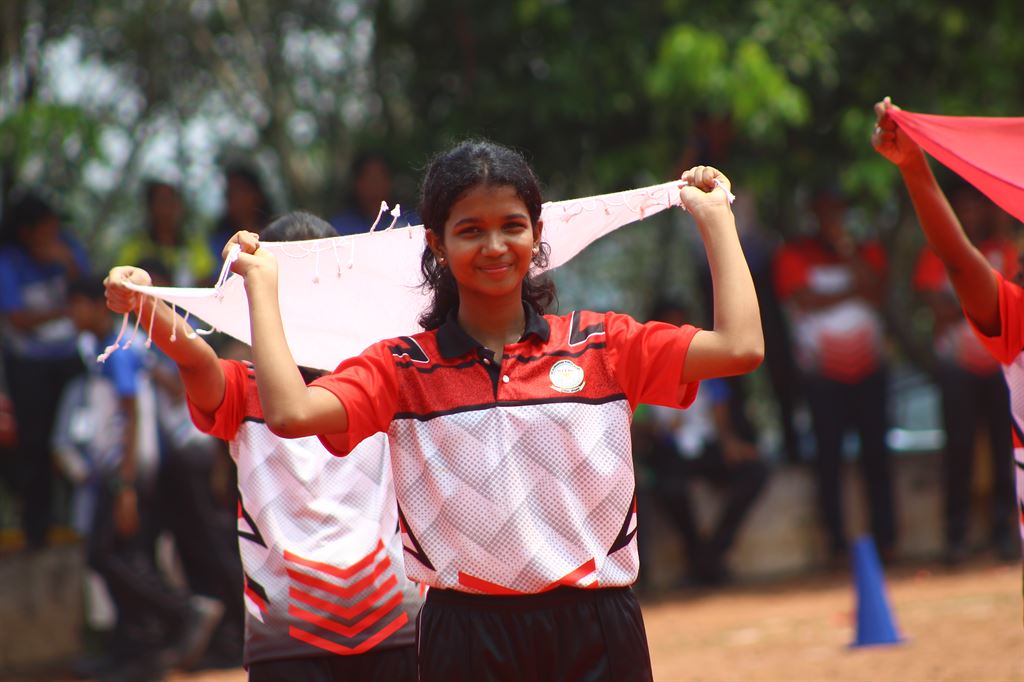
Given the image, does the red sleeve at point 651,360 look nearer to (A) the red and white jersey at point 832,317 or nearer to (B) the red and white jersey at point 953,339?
(B) the red and white jersey at point 953,339

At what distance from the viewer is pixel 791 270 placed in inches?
391

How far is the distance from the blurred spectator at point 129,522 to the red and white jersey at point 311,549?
14.5ft

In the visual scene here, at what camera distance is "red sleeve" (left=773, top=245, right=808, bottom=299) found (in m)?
9.88

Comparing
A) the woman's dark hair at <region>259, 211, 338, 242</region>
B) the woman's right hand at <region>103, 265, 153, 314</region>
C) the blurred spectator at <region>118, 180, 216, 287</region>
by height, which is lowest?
the woman's right hand at <region>103, 265, 153, 314</region>

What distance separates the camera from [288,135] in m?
12.2

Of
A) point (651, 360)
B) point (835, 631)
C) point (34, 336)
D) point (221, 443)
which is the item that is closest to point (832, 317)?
point (835, 631)

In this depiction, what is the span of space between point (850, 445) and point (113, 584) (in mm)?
6246

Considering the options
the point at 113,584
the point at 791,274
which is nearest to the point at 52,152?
the point at 113,584

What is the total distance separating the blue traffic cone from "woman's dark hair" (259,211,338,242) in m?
4.31

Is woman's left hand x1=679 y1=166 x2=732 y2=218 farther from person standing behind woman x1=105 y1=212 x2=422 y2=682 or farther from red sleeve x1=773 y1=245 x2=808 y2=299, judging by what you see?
red sleeve x1=773 y1=245 x2=808 y2=299

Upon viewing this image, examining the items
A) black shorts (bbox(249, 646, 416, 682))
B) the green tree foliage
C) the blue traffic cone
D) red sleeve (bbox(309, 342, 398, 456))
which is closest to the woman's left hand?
red sleeve (bbox(309, 342, 398, 456))

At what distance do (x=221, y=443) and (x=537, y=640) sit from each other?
5.94 m

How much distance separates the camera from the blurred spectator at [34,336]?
28.9 ft

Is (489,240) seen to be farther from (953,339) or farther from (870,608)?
(953,339)
